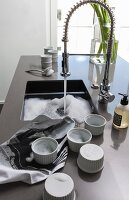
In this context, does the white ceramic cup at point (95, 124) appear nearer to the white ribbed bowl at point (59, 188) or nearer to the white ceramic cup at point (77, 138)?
the white ceramic cup at point (77, 138)

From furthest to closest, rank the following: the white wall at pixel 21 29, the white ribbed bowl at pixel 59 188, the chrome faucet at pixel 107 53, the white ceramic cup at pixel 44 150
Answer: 1. the white wall at pixel 21 29
2. the chrome faucet at pixel 107 53
3. the white ceramic cup at pixel 44 150
4. the white ribbed bowl at pixel 59 188

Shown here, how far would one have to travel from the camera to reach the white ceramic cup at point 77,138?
0.60 meters

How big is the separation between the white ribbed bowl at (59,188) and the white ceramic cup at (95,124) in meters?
0.24

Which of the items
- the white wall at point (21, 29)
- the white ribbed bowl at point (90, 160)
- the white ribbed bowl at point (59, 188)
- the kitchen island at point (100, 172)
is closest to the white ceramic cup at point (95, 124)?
the kitchen island at point (100, 172)

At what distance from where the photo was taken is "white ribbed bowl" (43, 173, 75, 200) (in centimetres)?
42

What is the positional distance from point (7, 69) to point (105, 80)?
1.84 metres

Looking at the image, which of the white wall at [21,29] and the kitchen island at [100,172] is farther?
the white wall at [21,29]

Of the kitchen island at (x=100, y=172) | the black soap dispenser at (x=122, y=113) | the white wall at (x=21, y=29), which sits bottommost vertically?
the kitchen island at (x=100, y=172)

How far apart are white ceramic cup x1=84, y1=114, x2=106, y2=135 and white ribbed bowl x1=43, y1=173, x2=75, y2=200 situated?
24 cm

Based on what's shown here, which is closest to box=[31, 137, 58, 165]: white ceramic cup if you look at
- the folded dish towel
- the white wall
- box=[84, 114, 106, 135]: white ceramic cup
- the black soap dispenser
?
the folded dish towel

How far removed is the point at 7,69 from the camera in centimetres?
251

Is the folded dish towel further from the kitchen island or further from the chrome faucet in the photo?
the chrome faucet

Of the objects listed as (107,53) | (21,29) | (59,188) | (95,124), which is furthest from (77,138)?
(21,29)

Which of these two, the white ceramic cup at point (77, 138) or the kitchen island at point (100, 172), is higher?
the white ceramic cup at point (77, 138)
